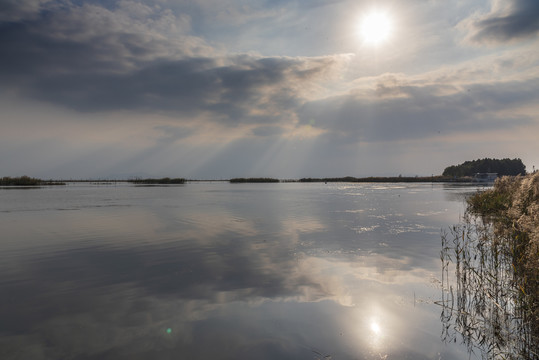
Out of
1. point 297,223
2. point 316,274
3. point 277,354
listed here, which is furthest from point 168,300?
point 297,223

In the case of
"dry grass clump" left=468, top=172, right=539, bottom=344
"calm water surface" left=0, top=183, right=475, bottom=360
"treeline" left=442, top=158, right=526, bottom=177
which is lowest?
"calm water surface" left=0, top=183, right=475, bottom=360

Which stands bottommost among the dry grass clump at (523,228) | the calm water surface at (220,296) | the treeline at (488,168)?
the calm water surface at (220,296)

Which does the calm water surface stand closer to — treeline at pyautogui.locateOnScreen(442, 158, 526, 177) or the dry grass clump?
the dry grass clump

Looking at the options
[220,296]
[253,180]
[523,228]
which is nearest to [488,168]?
[253,180]

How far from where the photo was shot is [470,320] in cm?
677

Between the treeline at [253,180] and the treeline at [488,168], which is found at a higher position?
the treeline at [488,168]

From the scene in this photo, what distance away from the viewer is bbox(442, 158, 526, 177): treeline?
161m

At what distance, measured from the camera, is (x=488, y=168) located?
526ft

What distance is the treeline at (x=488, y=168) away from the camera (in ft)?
528

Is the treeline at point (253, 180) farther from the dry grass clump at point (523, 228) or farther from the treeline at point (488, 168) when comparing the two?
the dry grass clump at point (523, 228)

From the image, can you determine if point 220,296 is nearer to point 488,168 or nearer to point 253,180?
point 253,180

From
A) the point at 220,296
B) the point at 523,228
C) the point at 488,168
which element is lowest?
the point at 220,296

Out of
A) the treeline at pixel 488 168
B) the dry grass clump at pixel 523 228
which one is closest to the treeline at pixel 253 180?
the treeline at pixel 488 168

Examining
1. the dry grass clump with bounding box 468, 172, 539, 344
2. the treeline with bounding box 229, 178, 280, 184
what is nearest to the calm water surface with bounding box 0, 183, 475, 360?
the dry grass clump with bounding box 468, 172, 539, 344
